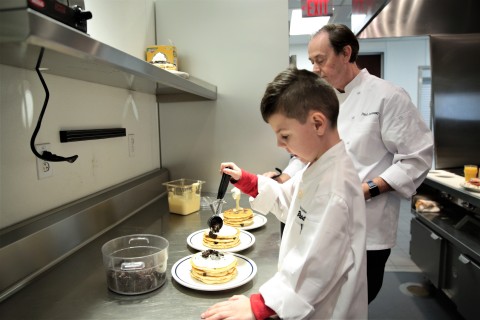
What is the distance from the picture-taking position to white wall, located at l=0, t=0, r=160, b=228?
95cm

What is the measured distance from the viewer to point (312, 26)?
4.39 meters

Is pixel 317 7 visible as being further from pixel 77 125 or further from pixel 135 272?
pixel 135 272

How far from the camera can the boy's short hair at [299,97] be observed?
0.75 metres

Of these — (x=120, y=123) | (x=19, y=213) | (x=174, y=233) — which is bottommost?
(x=174, y=233)

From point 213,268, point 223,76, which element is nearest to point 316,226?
point 213,268

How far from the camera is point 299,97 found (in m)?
0.75

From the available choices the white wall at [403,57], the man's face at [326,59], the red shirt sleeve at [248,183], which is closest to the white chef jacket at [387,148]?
the man's face at [326,59]

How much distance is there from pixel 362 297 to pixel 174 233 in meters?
0.77

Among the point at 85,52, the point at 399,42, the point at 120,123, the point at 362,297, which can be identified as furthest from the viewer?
the point at 399,42

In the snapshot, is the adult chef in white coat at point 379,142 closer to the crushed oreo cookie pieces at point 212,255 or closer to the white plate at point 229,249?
the white plate at point 229,249

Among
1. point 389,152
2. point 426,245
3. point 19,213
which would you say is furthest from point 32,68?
point 426,245

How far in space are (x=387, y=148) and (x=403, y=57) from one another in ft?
16.1

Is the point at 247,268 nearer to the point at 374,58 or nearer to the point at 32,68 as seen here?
the point at 32,68

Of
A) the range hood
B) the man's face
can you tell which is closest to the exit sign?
the range hood
